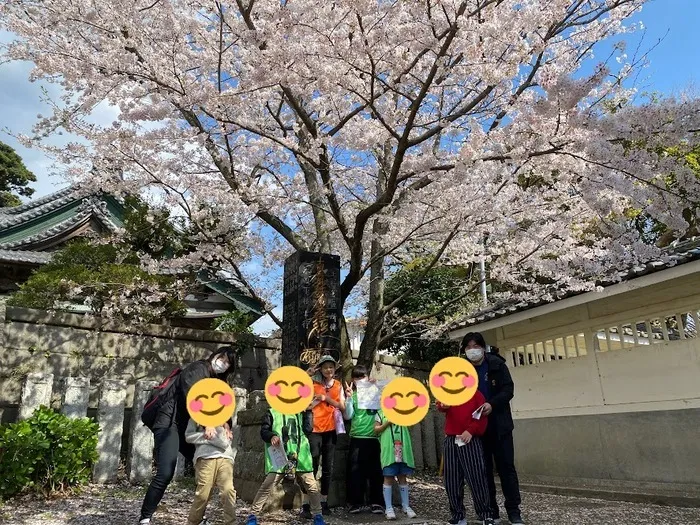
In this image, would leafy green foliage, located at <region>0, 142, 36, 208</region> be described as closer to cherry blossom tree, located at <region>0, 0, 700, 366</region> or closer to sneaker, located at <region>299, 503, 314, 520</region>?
cherry blossom tree, located at <region>0, 0, 700, 366</region>

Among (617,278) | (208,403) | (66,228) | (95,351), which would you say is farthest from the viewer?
(66,228)

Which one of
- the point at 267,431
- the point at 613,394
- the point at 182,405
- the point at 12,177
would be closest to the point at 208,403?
the point at 182,405

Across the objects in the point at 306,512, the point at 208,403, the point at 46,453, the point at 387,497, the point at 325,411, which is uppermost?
the point at 208,403

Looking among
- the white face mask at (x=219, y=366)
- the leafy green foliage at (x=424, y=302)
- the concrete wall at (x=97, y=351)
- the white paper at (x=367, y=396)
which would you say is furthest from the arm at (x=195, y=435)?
the leafy green foliage at (x=424, y=302)

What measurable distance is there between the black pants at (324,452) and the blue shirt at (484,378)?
1765mm

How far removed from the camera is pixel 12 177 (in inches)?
930

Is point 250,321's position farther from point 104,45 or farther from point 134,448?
point 104,45

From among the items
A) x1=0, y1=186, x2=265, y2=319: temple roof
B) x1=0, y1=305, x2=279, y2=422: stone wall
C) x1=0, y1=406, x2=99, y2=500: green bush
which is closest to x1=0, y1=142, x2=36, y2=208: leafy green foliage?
x1=0, y1=186, x2=265, y2=319: temple roof

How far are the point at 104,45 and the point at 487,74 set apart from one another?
4880 mm

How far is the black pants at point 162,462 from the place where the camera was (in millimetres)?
4461

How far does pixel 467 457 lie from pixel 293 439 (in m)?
1.71

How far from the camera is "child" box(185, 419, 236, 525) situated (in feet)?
14.5

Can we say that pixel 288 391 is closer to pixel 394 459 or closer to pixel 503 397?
pixel 394 459

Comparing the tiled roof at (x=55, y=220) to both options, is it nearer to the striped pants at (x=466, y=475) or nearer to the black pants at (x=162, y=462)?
the black pants at (x=162, y=462)
